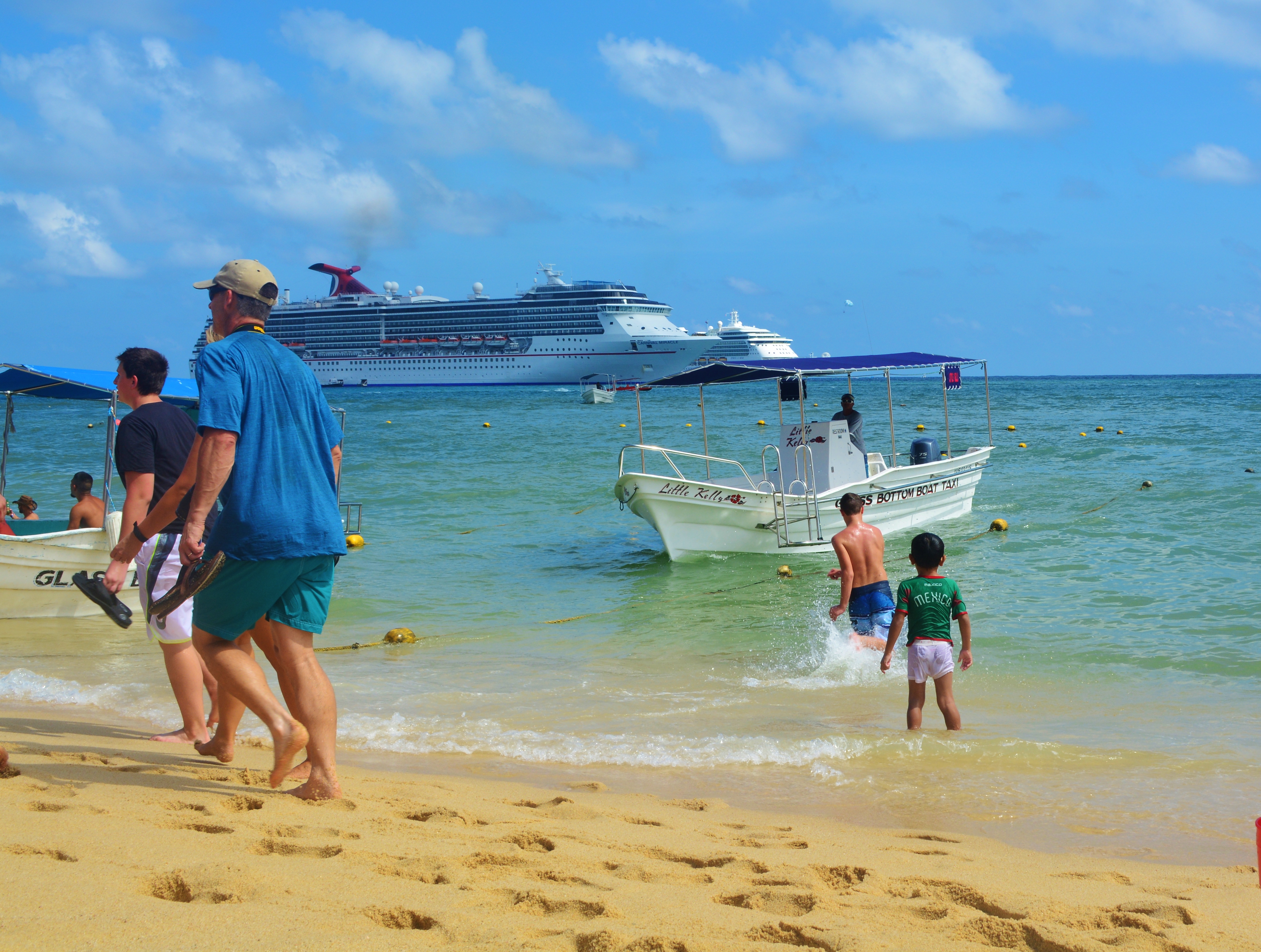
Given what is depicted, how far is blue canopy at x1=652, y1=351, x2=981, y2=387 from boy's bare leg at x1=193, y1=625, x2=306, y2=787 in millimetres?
8716

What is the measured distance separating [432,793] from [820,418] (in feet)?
156

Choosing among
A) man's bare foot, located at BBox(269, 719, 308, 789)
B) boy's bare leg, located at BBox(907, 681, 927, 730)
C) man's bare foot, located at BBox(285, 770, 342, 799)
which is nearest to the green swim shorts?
man's bare foot, located at BBox(269, 719, 308, 789)

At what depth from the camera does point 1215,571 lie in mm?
10766

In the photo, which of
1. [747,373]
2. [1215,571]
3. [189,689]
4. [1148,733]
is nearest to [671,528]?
[747,373]

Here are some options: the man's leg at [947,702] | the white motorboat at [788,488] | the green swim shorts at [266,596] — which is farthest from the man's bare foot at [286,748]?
the white motorboat at [788,488]

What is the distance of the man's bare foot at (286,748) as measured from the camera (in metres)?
3.57

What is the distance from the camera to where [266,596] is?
3.34 meters

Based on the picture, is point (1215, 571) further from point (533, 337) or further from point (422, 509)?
point (533, 337)

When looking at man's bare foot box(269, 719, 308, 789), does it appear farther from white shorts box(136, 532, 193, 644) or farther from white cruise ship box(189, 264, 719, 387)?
white cruise ship box(189, 264, 719, 387)

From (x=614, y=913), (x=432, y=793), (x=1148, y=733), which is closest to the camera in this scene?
(x=614, y=913)

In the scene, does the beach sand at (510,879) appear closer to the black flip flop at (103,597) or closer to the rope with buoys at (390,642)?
the black flip flop at (103,597)

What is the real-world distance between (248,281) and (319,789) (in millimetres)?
1806

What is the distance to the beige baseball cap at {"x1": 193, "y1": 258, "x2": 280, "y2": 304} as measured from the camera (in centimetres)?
350

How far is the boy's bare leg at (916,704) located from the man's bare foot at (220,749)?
340 centimetres
